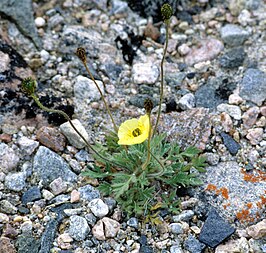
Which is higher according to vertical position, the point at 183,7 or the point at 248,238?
the point at 183,7

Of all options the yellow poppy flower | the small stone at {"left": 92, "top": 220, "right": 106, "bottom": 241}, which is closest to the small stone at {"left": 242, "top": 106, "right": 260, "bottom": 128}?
the yellow poppy flower

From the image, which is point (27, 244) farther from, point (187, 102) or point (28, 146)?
point (187, 102)

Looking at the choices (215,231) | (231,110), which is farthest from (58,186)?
(231,110)

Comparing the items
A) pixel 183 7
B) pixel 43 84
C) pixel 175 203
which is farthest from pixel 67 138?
pixel 183 7

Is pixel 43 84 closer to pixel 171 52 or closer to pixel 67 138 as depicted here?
pixel 67 138

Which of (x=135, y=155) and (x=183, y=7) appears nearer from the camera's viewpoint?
(x=135, y=155)

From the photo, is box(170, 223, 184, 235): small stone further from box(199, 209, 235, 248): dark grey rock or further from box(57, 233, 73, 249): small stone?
box(57, 233, 73, 249): small stone

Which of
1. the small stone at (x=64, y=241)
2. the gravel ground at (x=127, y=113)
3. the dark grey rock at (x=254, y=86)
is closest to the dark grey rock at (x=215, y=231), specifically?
the gravel ground at (x=127, y=113)

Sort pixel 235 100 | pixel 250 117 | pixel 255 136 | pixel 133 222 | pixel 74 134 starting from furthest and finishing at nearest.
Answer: pixel 235 100, pixel 250 117, pixel 255 136, pixel 74 134, pixel 133 222

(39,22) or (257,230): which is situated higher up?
(39,22)
